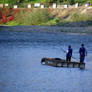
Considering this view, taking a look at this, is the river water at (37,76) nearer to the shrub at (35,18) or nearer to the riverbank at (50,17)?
the riverbank at (50,17)

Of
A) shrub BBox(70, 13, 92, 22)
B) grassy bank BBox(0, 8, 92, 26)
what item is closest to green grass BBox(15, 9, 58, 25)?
grassy bank BBox(0, 8, 92, 26)

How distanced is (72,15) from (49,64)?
7079 cm

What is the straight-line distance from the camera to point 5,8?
12938 cm

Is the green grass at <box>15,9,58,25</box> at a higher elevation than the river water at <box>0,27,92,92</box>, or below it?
below

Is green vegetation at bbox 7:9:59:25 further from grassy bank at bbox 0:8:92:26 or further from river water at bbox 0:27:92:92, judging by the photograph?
river water at bbox 0:27:92:92

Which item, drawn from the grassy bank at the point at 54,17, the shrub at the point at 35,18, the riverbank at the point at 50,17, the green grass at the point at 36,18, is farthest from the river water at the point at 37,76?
the shrub at the point at 35,18

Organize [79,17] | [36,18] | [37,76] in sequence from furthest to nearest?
[36,18] → [79,17] → [37,76]

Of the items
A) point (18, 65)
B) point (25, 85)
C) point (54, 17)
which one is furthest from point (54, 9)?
point (25, 85)

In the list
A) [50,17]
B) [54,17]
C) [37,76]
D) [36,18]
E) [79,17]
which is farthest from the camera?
[54,17]

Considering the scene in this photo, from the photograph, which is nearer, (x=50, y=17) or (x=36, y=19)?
(x=36, y=19)

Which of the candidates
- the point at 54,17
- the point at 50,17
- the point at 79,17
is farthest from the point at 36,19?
the point at 79,17

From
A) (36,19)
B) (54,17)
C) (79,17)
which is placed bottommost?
(54,17)

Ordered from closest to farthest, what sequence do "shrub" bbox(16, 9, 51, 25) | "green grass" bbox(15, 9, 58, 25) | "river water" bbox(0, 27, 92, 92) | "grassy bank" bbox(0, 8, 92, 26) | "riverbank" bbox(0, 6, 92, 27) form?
"river water" bbox(0, 27, 92, 92) → "riverbank" bbox(0, 6, 92, 27) → "grassy bank" bbox(0, 8, 92, 26) → "green grass" bbox(15, 9, 58, 25) → "shrub" bbox(16, 9, 51, 25)

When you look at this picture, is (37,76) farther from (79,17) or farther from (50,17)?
(50,17)
